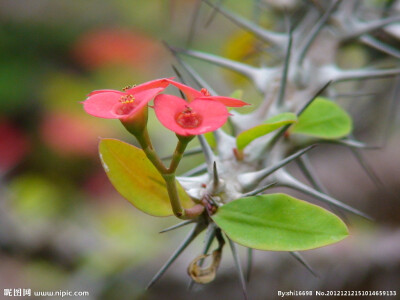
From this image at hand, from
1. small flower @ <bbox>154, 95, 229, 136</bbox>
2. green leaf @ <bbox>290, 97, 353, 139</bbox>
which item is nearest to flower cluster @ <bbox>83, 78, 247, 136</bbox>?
small flower @ <bbox>154, 95, 229, 136</bbox>

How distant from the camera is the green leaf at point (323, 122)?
0.62 m

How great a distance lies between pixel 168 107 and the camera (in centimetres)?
41

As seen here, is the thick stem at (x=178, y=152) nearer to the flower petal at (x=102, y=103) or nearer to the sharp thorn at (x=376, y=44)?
the flower petal at (x=102, y=103)

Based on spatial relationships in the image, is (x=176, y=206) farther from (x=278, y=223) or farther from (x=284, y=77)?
(x=284, y=77)

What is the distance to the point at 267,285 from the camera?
1377 millimetres

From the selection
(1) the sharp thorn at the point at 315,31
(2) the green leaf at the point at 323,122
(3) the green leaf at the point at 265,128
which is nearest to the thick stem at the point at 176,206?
(3) the green leaf at the point at 265,128

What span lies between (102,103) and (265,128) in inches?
7.7

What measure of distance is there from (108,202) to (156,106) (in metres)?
1.86

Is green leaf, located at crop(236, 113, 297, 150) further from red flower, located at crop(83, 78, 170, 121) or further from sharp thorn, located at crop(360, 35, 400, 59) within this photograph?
sharp thorn, located at crop(360, 35, 400, 59)

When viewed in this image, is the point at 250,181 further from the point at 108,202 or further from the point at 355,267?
the point at 108,202

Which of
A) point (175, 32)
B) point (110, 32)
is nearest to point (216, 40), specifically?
point (175, 32)

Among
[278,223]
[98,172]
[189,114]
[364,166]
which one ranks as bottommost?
[98,172]

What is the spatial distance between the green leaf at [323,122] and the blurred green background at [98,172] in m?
0.38

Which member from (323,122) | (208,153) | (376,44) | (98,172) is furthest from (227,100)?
(98,172)
